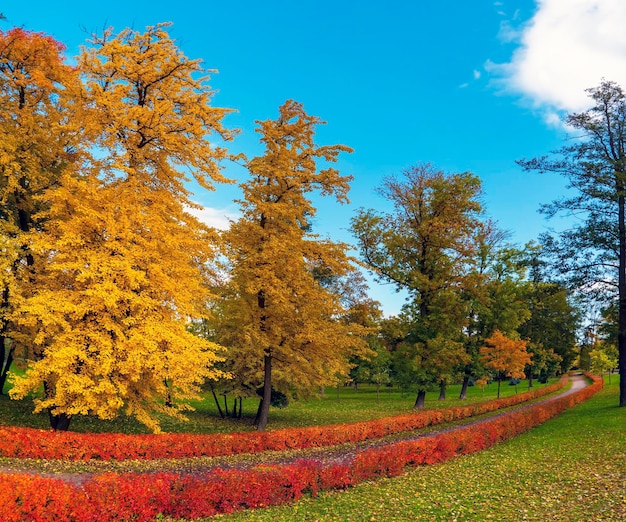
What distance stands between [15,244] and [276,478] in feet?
43.2

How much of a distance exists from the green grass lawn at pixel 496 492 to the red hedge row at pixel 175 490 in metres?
0.42

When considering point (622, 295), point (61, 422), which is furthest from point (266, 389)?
point (622, 295)

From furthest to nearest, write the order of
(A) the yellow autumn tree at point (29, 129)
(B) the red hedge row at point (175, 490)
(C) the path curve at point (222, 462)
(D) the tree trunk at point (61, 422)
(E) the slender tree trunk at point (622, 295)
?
1. (E) the slender tree trunk at point (622, 295)
2. (A) the yellow autumn tree at point (29, 129)
3. (D) the tree trunk at point (61, 422)
4. (C) the path curve at point (222, 462)
5. (B) the red hedge row at point (175, 490)

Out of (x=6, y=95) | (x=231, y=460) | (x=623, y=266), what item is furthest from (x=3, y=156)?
(x=623, y=266)

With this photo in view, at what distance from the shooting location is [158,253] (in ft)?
55.1

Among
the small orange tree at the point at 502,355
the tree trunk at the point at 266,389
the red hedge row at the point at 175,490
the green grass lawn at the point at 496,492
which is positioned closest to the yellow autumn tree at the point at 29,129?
the tree trunk at the point at 266,389

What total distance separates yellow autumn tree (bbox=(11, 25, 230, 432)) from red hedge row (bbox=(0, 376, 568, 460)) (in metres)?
1.17

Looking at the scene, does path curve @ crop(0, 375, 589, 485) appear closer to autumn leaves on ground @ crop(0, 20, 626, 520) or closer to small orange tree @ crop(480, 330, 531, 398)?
autumn leaves on ground @ crop(0, 20, 626, 520)

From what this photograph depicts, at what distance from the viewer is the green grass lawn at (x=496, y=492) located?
9695 mm

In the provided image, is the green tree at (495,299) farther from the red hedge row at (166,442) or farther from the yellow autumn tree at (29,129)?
the yellow autumn tree at (29,129)

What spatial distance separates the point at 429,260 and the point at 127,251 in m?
22.9

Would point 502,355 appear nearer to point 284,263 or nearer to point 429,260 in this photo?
point 429,260

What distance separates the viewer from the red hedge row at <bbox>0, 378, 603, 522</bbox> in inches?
342

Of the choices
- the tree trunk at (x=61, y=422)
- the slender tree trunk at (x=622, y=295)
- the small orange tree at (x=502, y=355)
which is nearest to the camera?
the tree trunk at (x=61, y=422)
